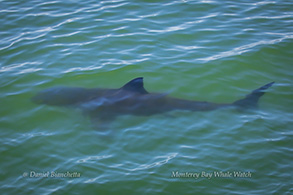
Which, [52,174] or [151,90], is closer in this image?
[52,174]

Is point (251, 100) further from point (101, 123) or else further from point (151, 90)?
point (101, 123)

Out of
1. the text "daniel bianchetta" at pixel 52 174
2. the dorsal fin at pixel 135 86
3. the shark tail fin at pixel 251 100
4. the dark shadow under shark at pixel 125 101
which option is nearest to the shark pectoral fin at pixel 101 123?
the dark shadow under shark at pixel 125 101

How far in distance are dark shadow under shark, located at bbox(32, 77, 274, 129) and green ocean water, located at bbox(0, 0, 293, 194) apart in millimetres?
234

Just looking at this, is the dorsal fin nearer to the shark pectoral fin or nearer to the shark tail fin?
the shark pectoral fin

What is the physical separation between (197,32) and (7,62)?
6543 millimetres

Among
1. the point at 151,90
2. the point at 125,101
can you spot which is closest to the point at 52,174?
the point at 125,101

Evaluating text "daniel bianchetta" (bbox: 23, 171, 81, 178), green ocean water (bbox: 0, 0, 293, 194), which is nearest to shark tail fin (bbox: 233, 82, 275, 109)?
green ocean water (bbox: 0, 0, 293, 194)

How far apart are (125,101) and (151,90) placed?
94 centimetres

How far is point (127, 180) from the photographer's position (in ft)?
20.5

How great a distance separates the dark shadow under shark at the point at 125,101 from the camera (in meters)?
8.06

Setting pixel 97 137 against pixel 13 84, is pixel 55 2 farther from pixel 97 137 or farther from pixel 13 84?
pixel 97 137

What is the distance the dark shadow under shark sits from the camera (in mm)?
8062

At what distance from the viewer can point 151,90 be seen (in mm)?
8828

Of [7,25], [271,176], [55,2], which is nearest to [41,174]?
[271,176]
